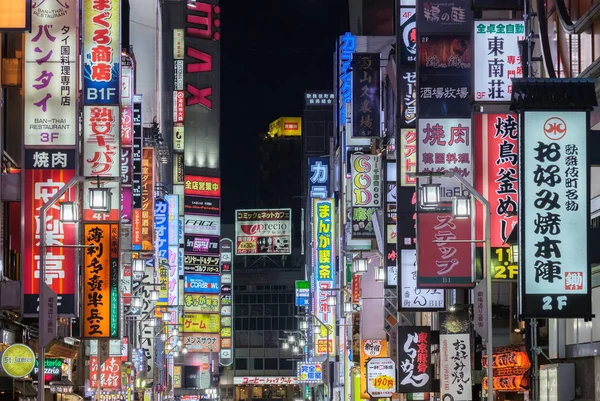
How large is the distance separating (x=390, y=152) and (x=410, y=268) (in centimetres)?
1151

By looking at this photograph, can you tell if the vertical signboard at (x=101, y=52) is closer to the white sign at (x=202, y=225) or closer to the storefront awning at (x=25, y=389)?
→ the storefront awning at (x=25, y=389)

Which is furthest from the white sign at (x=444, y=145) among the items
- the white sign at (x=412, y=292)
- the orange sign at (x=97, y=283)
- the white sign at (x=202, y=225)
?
the white sign at (x=202, y=225)

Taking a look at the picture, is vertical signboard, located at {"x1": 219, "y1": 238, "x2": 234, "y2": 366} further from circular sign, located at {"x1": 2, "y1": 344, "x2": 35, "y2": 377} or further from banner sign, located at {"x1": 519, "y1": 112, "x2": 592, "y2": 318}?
banner sign, located at {"x1": 519, "y1": 112, "x2": 592, "y2": 318}

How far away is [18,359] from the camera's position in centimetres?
2633

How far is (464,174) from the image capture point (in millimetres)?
27547

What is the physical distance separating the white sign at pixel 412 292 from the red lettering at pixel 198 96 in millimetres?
72497

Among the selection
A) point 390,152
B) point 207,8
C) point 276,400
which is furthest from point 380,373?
point 276,400

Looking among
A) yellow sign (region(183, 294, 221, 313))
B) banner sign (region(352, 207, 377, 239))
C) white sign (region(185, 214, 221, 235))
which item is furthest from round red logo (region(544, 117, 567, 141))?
white sign (region(185, 214, 221, 235))

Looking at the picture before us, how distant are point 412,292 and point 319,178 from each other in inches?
2274

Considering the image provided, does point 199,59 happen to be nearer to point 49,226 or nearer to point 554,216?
point 49,226

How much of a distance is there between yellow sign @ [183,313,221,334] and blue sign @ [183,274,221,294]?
1.94m

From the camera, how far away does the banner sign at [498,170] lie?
25.6 m

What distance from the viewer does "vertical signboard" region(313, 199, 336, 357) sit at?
75.7m

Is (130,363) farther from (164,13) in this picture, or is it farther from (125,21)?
(164,13)
